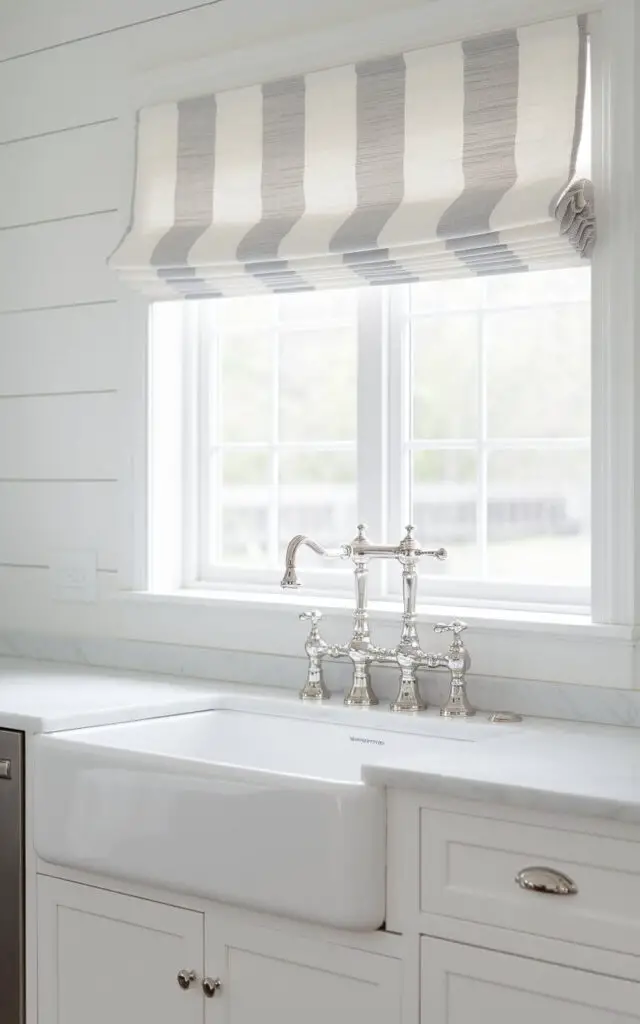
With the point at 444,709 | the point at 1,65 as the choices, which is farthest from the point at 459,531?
the point at 1,65

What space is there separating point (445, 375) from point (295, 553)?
1.71ft

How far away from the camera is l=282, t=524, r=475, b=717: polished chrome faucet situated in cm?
236

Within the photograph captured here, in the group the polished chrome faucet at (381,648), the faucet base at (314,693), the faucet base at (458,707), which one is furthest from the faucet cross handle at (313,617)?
the faucet base at (458,707)

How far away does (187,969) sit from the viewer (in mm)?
2064

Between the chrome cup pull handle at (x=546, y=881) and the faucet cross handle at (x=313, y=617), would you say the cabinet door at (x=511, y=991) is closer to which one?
the chrome cup pull handle at (x=546, y=881)

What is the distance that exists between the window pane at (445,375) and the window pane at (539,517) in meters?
0.13

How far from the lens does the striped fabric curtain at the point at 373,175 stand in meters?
2.32

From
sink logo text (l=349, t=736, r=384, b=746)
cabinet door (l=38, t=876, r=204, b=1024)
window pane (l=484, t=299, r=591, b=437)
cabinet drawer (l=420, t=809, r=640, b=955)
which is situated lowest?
cabinet door (l=38, t=876, r=204, b=1024)

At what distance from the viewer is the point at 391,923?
1.84m

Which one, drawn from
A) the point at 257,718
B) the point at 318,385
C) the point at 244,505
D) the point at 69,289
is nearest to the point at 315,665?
the point at 257,718

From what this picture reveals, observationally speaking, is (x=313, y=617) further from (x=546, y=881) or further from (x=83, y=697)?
(x=546, y=881)

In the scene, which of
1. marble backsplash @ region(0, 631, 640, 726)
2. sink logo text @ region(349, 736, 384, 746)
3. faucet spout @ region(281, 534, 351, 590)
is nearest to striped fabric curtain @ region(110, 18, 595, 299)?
faucet spout @ region(281, 534, 351, 590)

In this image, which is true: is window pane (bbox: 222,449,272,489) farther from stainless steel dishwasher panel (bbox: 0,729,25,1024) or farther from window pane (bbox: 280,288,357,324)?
stainless steel dishwasher panel (bbox: 0,729,25,1024)

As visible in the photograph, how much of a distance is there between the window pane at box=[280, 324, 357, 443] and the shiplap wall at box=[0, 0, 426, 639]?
14.5 inches
